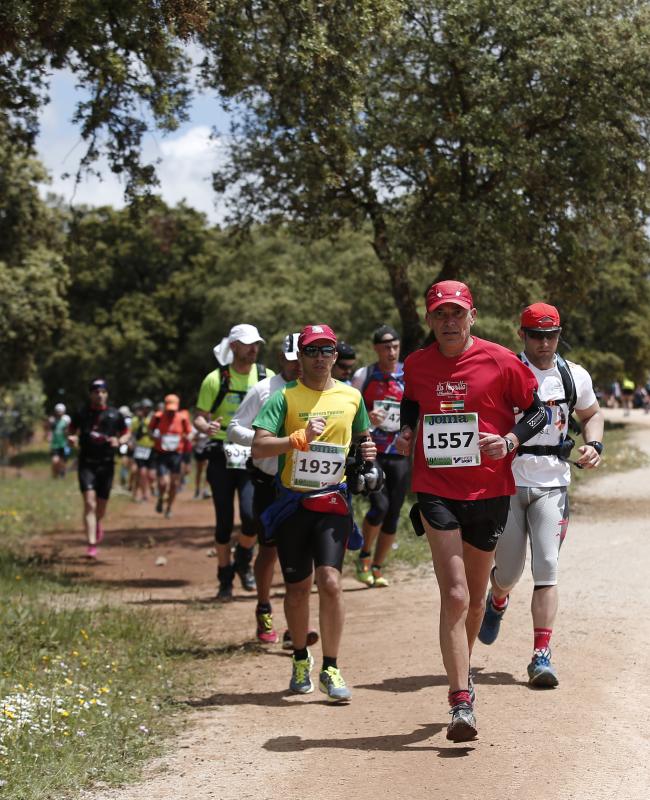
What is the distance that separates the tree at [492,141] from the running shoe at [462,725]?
9660mm

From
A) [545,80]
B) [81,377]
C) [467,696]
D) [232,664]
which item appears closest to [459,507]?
[467,696]

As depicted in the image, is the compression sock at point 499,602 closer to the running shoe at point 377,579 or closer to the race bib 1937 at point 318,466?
the race bib 1937 at point 318,466

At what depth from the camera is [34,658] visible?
8188 millimetres

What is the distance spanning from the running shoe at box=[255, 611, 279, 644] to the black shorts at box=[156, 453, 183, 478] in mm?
10548

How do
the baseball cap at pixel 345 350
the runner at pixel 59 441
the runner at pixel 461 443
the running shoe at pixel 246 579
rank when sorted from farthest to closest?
the runner at pixel 59 441 < the running shoe at pixel 246 579 < the baseball cap at pixel 345 350 < the runner at pixel 461 443

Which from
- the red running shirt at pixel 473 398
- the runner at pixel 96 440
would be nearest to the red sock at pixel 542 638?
the red running shirt at pixel 473 398

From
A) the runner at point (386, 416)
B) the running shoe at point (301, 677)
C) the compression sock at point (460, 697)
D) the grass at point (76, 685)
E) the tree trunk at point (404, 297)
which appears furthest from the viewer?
the tree trunk at point (404, 297)

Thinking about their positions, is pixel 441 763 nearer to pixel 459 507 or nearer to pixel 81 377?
pixel 459 507

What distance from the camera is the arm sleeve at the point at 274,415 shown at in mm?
7045

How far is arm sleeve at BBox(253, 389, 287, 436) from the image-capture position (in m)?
7.04

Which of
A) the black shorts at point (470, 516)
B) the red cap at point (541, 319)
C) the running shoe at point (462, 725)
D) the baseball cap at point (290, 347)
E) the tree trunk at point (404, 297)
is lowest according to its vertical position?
the running shoe at point (462, 725)

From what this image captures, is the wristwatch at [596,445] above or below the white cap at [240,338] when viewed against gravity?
below

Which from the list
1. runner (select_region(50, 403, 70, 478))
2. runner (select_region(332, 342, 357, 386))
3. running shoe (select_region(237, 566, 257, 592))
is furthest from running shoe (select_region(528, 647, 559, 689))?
runner (select_region(50, 403, 70, 478))

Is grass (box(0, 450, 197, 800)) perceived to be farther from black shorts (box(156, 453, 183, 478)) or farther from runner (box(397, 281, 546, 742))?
black shorts (box(156, 453, 183, 478))
